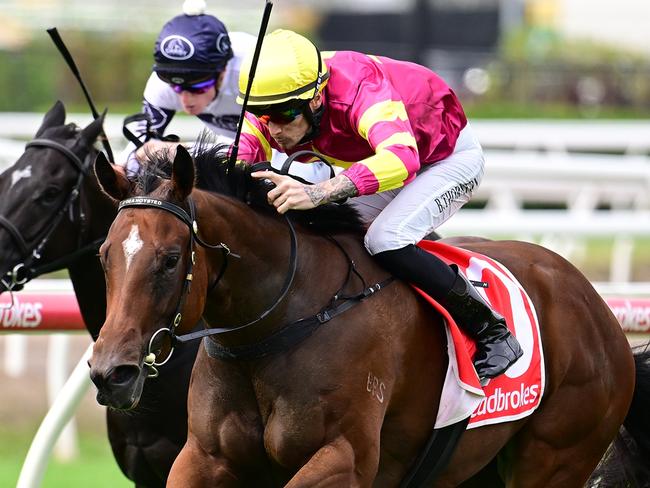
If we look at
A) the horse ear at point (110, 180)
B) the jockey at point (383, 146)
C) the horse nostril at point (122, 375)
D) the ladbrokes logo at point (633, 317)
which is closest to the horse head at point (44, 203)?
the jockey at point (383, 146)

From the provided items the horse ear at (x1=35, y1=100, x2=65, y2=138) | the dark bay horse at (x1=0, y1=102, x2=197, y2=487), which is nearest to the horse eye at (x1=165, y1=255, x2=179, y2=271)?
the dark bay horse at (x1=0, y1=102, x2=197, y2=487)

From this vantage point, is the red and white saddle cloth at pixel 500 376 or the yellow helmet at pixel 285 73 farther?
the red and white saddle cloth at pixel 500 376

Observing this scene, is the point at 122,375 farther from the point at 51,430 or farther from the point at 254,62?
the point at 51,430

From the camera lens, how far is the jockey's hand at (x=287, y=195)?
372 cm

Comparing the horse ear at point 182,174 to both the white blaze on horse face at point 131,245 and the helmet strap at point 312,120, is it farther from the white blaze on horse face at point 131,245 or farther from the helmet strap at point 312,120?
the helmet strap at point 312,120

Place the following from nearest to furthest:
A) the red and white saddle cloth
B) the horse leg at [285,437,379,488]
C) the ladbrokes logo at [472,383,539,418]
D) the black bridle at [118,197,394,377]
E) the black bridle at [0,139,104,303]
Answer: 1. the black bridle at [118,197,394,377]
2. the horse leg at [285,437,379,488]
3. the red and white saddle cloth
4. the ladbrokes logo at [472,383,539,418]
5. the black bridle at [0,139,104,303]

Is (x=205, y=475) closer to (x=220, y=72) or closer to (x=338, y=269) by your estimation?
(x=338, y=269)

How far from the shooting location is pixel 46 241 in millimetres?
4539

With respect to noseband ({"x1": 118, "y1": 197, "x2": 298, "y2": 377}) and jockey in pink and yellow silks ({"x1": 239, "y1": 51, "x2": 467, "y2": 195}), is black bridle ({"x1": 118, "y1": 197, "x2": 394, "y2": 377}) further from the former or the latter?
jockey in pink and yellow silks ({"x1": 239, "y1": 51, "x2": 467, "y2": 195})

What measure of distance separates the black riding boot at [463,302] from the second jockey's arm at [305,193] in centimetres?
36

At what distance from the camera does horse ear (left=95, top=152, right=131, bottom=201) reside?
11.5 ft

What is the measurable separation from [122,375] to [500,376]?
151 cm

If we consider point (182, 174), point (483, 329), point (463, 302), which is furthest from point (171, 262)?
point (483, 329)

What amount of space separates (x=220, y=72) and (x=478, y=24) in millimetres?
12142
